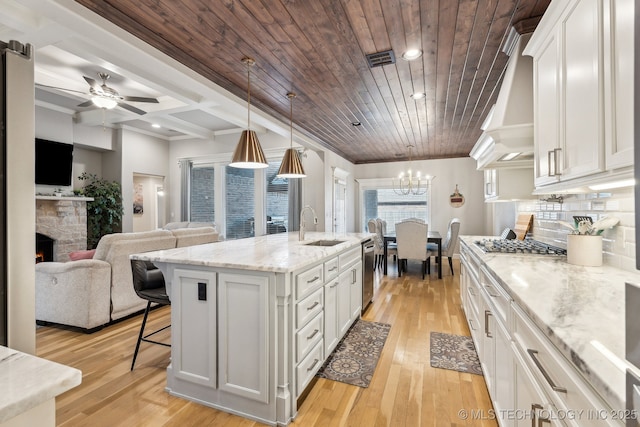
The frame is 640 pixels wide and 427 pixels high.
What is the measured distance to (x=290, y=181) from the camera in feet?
19.6

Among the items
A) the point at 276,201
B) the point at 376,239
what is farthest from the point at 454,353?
the point at 276,201

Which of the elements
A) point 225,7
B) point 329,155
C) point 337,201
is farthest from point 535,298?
point 337,201

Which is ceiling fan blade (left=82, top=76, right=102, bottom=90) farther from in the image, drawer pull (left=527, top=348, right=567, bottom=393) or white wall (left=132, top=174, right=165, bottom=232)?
drawer pull (left=527, top=348, right=567, bottom=393)

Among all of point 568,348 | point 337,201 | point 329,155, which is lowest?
point 568,348

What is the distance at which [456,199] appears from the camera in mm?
7105

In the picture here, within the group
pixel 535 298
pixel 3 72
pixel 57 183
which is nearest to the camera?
pixel 3 72

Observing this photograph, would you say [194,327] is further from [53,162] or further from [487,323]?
[53,162]

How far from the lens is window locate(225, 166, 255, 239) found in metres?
6.48

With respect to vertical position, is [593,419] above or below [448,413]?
above

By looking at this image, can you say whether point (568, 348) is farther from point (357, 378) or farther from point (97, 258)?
point (97, 258)

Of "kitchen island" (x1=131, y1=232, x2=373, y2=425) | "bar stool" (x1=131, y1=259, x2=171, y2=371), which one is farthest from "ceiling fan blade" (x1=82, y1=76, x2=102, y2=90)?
"kitchen island" (x1=131, y1=232, x2=373, y2=425)

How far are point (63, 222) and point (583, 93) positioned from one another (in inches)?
278

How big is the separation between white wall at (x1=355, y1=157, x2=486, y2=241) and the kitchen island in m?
6.05

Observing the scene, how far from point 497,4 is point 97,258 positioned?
4190 millimetres
